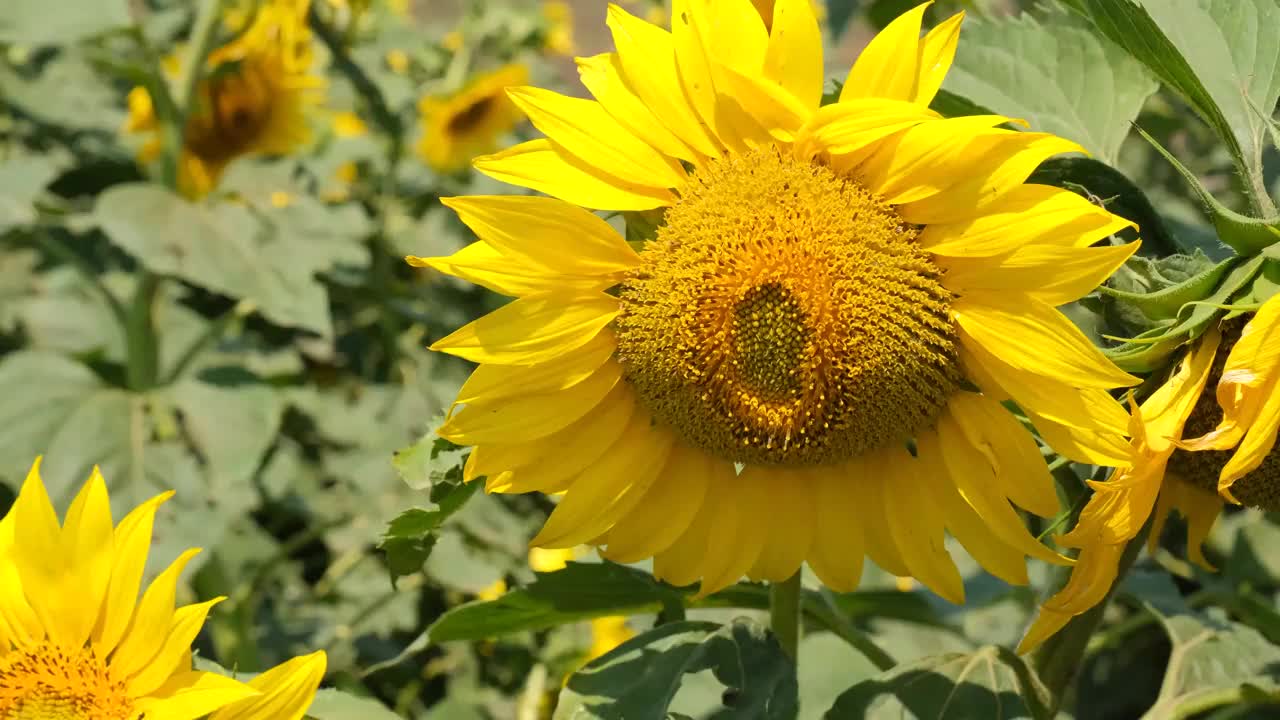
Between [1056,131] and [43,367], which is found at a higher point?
[1056,131]

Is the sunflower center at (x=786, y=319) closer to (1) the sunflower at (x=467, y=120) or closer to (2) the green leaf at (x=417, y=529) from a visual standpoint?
(2) the green leaf at (x=417, y=529)

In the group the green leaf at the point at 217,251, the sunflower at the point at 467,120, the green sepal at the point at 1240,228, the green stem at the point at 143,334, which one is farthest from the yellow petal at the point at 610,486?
the sunflower at the point at 467,120

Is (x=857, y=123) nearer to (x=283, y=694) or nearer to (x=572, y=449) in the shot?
(x=572, y=449)

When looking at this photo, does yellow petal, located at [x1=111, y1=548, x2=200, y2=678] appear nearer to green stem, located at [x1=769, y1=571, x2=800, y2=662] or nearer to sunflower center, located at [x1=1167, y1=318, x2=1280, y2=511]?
green stem, located at [x1=769, y1=571, x2=800, y2=662]

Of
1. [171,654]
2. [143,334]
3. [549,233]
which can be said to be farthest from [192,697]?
[143,334]

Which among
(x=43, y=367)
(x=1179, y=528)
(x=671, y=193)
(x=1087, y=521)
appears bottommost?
(x=43, y=367)

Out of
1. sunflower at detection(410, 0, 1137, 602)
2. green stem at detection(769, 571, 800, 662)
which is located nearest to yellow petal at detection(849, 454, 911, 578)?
sunflower at detection(410, 0, 1137, 602)

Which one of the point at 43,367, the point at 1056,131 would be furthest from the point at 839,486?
the point at 43,367

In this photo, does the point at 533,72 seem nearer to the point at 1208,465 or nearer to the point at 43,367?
the point at 43,367
